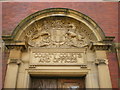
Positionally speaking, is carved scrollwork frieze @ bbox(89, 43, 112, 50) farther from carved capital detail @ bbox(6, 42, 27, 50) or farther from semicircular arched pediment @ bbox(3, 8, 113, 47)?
carved capital detail @ bbox(6, 42, 27, 50)

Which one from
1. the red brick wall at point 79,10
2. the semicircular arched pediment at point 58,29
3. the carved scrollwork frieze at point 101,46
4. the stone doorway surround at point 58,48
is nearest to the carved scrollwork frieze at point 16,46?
the stone doorway surround at point 58,48

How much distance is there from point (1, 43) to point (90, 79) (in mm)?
3364

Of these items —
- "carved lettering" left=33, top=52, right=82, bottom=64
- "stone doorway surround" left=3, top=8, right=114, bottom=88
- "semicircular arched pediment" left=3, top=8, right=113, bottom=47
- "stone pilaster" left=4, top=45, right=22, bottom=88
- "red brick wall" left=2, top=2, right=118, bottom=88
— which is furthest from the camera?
"red brick wall" left=2, top=2, right=118, bottom=88

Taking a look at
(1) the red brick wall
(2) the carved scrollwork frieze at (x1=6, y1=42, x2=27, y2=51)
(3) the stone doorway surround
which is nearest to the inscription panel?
(3) the stone doorway surround

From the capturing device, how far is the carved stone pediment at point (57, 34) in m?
5.62

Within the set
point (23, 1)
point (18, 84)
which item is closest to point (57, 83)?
point (18, 84)

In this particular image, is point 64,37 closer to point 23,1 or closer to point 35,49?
point 35,49

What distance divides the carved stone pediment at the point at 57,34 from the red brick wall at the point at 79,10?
2.44 feet

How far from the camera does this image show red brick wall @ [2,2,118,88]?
5863 mm

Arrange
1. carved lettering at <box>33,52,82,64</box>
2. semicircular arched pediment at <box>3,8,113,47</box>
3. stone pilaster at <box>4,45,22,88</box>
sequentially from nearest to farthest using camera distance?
stone pilaster at <box>4,45,22,88</box> → carved lettering at <box>33,52,82,64</box> → semicircular arched pediment at <box>3,8,113,47</box>

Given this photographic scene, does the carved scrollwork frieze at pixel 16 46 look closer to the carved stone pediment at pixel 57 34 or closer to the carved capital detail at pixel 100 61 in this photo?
the carved stone pediment at pixel 57 34

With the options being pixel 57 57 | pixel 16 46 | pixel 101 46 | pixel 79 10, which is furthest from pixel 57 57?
pixel 79 10

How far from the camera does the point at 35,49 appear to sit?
548cm

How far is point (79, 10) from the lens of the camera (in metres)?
6.30
